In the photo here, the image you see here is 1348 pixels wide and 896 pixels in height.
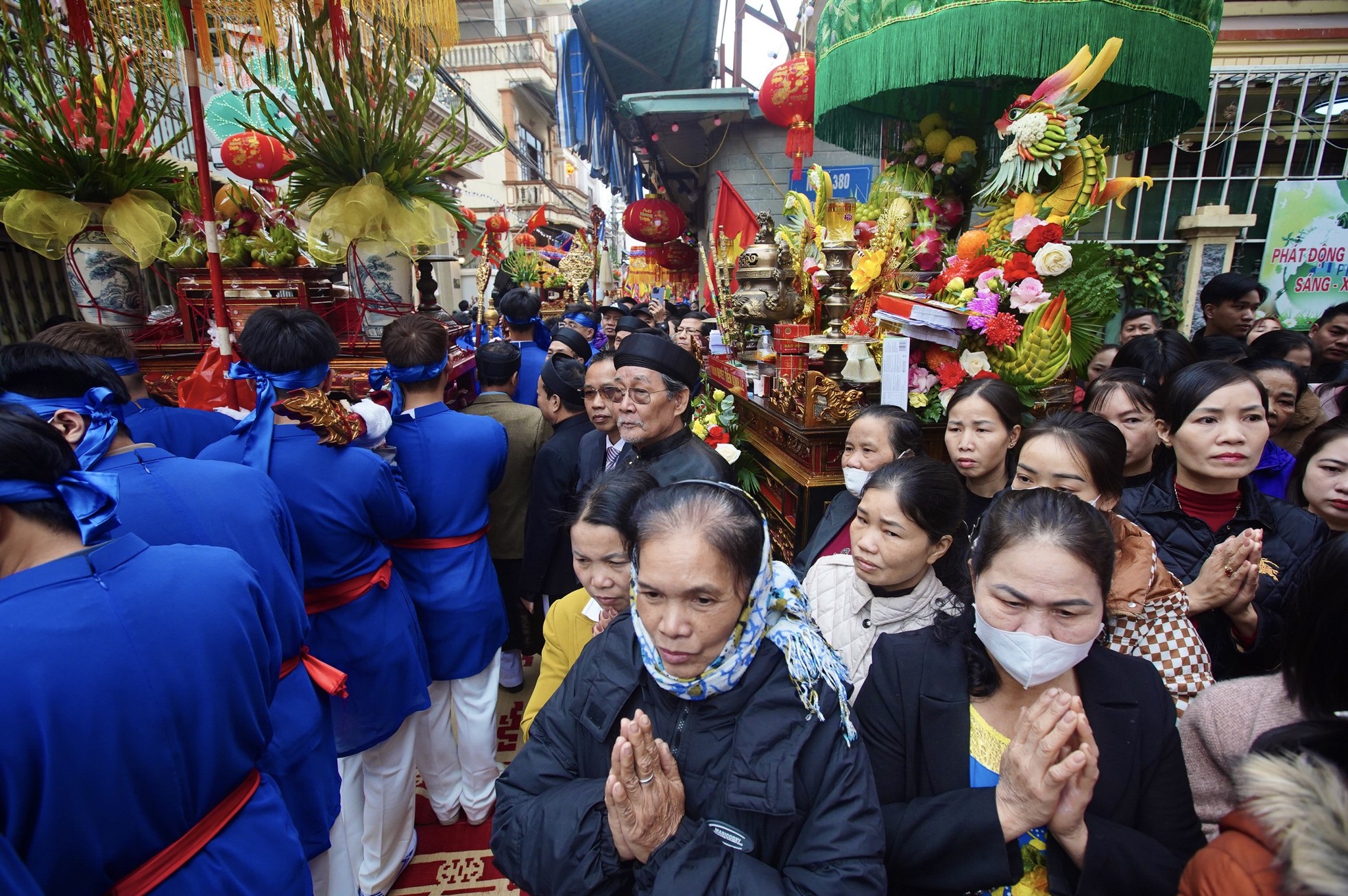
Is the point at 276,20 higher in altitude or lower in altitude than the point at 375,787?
higher

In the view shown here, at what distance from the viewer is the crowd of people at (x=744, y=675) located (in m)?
1.11

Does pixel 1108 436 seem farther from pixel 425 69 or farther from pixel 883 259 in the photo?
pixel 425 69

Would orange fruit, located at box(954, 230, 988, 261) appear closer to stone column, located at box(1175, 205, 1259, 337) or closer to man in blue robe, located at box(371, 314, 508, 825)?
man in blue robe, located at box(371, 314, 508, 825)

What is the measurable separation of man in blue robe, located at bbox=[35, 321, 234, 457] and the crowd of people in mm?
502

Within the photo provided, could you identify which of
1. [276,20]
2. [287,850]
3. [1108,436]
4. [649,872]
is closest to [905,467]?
[1108,436]

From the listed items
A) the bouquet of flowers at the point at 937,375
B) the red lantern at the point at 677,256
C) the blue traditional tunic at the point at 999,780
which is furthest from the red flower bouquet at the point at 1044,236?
the red lantern at the point at 677,256

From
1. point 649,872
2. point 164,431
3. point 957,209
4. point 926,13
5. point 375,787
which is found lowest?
point 375,787

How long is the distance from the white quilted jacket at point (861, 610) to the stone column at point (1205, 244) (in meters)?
8.66

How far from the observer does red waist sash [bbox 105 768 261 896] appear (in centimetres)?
123

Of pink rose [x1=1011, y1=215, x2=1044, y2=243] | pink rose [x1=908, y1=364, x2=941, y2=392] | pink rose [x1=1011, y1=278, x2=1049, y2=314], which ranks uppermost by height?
pink rose [x1=1011, y1=215, x2=1044, y2=243]

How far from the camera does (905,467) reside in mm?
1883

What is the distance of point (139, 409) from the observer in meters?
2.63

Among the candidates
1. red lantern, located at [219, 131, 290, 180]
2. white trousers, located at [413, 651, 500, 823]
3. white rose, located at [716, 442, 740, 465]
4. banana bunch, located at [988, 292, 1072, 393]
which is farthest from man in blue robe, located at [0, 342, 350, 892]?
banana bunch, located at [988, 292, 1072, 393]

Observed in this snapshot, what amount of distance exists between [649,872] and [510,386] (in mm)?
3132
